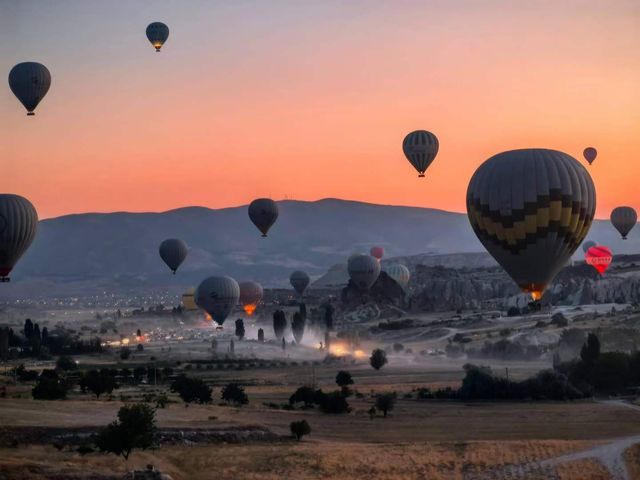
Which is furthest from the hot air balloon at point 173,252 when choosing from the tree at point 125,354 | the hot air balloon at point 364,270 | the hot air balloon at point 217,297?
the tree at point 125,354

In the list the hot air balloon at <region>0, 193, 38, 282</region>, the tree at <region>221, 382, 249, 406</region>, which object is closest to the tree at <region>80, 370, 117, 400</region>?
the tree at <region>221, 382, 249, 406</region>

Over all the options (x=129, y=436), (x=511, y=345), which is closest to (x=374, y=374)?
(x=511, y=345)

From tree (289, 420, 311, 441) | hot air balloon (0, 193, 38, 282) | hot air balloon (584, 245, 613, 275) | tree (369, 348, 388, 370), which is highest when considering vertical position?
hot air balloon (584, 245, 613, 275)

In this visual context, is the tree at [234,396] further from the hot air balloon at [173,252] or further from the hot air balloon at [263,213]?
the hot air balloon at [173,252]

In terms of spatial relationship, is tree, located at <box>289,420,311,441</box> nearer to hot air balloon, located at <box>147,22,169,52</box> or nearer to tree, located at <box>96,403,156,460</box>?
tree, located at <box>96,403,156,460</box>

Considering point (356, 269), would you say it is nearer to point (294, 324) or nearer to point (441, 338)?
point (294, 324)

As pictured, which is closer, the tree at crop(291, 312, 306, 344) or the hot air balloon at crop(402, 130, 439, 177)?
the hot air balloon at crop(402, 130, 439, 177)
